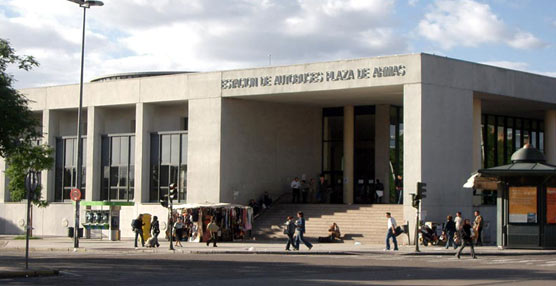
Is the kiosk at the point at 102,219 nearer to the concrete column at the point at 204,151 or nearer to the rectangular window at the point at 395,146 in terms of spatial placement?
the concrete column at the point at 204,151

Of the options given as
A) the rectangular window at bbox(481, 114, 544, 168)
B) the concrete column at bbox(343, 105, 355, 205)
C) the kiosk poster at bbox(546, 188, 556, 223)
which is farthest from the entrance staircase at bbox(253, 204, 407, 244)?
the rectangular window at bbox(481, 114, 544, 168)

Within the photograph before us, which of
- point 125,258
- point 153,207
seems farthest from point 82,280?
point 153,207

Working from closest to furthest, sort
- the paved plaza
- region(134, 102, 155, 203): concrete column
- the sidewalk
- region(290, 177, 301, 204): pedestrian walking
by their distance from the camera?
the paved plaza
the sidewalk
region(290, 177, 301, 204): pedestrian walking
region(134, 102, 155, 203): concrete column

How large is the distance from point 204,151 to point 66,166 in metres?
12.5

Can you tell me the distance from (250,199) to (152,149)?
23.8 feet

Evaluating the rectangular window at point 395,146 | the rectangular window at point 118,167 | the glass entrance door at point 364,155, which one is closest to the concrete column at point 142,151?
the rectangular window at point 118,167

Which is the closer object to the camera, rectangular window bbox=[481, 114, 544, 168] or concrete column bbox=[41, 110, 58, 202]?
concrete column bbox=[41, 110, 58, 202]

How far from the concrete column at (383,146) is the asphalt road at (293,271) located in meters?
19.0

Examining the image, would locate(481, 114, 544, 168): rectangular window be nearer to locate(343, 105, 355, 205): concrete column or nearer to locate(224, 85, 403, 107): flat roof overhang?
locate(224, 85, 403, 107): flat roof overhang

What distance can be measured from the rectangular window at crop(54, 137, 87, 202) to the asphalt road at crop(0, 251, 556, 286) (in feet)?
80.5

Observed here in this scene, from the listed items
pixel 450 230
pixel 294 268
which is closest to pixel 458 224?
pixel 450 230

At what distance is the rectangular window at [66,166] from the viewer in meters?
55.5

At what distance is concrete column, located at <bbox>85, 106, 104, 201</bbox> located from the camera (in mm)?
53688

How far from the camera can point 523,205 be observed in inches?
1452
